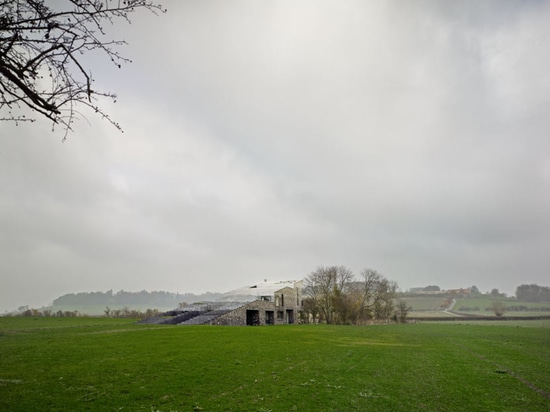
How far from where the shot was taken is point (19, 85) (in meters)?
6.70

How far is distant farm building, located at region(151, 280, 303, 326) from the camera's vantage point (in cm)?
6419

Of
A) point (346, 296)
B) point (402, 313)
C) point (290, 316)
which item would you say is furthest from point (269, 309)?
point (402, 313)

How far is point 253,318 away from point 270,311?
618 cm

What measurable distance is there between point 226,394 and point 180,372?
15.8ft

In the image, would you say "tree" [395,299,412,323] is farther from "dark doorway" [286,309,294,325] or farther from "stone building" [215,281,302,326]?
"dark doorway" [286,309,294,325]

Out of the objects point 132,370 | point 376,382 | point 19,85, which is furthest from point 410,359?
point 19,85

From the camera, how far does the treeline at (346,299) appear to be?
291 ft

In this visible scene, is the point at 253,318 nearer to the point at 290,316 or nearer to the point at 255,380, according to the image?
the point at 290,316

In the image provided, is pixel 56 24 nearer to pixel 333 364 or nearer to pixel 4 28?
pixel 4 28

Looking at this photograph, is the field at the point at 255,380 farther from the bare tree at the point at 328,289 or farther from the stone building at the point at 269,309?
the bare tree at the point at 328,289

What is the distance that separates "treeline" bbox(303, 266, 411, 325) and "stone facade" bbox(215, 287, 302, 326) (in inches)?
233

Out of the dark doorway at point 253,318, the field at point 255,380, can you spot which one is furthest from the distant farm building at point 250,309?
the field at point 255,380

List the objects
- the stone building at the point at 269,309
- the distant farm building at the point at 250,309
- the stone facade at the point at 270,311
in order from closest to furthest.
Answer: the distant farm building at the point at 250,309
the stone facade at the point at 270,311
the stone building at the point at 269,309

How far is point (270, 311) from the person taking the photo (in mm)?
78250
